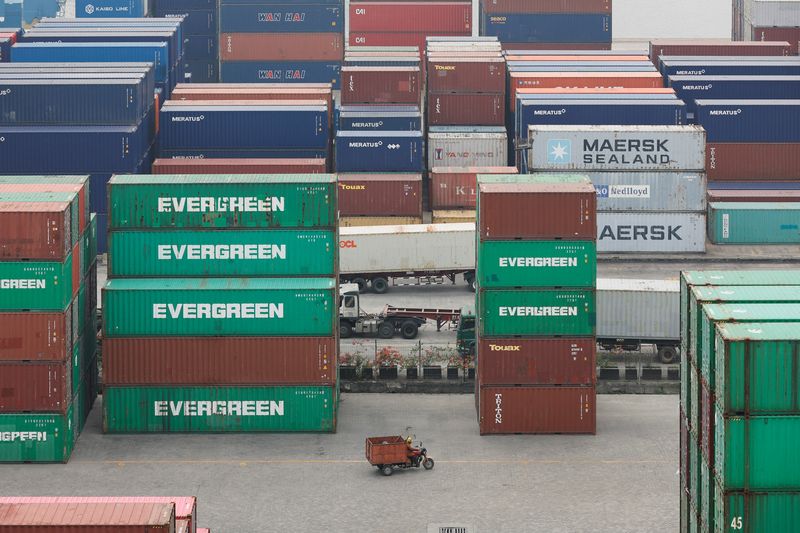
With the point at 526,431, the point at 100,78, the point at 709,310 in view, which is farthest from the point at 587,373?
the point at 100,78

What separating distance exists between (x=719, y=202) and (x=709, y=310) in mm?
51363

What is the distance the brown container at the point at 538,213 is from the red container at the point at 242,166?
2297 cm

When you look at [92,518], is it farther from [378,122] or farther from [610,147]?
[378,122]

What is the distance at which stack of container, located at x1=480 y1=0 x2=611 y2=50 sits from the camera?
126 m

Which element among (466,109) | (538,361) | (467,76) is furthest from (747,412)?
(467,76)

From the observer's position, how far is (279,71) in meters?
128

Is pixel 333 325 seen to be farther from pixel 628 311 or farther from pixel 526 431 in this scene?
pixel 628 311

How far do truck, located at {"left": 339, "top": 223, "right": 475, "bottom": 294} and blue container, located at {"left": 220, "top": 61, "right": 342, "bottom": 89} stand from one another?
143 ft

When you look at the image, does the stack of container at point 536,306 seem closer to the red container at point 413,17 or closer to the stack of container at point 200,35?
the red container at point 413,17

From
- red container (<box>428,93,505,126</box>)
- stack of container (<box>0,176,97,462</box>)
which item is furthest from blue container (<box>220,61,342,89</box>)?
stack of container (<box>0,176,97,462</box>)

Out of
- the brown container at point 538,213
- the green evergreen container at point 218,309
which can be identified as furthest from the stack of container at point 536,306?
the green evergreen container at point 218,309

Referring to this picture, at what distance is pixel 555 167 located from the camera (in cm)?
9288

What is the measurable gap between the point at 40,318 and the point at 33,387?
2464 mm

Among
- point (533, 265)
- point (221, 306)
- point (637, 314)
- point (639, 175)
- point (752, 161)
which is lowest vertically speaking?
point (637, 314)
